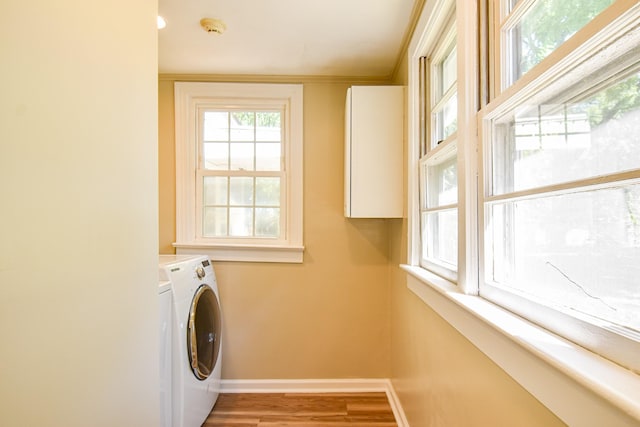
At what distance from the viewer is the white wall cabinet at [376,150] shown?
1769 mm

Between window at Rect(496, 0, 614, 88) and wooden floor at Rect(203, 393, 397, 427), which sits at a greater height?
window at Rect(496, 0, 614, 88)

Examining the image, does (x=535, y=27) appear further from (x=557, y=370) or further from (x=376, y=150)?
(x=376, y=150)

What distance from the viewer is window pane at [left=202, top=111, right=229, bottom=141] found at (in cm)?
222

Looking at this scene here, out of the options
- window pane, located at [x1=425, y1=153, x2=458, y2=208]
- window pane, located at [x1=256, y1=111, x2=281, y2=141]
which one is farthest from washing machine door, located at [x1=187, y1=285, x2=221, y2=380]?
window pane, located at [x1=425, y1=153, x2=458, y2=208]

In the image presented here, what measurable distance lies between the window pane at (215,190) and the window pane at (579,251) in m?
1.91

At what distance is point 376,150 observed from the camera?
5.83ft

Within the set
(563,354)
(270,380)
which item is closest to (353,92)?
(563,354)

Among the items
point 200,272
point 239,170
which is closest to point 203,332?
point 200,272

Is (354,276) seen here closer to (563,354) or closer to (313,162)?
(313,162)

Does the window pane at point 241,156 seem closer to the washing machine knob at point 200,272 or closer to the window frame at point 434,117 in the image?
the washing machine knob at point 200,272

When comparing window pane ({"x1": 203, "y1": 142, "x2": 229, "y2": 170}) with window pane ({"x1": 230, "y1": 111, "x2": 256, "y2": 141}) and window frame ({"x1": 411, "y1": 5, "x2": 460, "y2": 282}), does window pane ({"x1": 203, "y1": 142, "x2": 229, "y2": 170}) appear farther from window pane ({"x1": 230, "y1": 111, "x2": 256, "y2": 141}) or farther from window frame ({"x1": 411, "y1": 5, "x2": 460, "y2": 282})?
window frame ({"x1": 411, "y1": 5, "x2": 460, "y2": 282})

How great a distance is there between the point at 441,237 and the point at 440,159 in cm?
37

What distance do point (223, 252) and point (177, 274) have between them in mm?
635

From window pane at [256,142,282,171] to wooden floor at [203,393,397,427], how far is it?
5.51 ft
